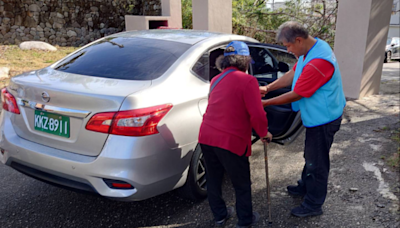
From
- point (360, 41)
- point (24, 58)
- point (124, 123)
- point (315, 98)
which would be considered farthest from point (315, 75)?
point (24, 58)

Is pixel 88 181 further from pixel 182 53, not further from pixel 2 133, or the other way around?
pixel 182 53

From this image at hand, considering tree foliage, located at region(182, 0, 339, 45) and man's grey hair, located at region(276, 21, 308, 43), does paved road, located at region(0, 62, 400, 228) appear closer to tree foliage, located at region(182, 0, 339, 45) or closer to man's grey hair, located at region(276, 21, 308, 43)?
man's grey hair, located at region(276, 21, 308, 43)

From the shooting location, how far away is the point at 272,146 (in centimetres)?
466

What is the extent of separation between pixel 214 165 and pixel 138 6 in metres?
14.0

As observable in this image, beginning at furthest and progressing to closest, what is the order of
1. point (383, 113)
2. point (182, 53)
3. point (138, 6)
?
1. point (138, 6)
2. point (383, 113)
3. point (182, 53)

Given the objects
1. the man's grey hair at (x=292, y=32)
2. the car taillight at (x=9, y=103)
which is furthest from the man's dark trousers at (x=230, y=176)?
the car taillight at (x=9, y=103)

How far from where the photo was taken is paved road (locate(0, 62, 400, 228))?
2.95 metres

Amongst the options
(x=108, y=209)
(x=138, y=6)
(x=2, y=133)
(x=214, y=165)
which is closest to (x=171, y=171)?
(x=214, y=165)

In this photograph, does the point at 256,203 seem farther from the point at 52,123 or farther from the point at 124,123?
the point at 52,123

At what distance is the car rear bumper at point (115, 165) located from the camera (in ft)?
7.98

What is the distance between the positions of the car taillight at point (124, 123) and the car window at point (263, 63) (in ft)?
6.78

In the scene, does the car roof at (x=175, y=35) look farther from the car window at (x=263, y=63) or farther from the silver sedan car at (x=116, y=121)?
the car window at (x=263, y=63)

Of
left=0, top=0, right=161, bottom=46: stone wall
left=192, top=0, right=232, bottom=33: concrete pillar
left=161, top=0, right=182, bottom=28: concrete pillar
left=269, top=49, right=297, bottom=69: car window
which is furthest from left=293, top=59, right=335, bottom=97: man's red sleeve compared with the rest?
left=0, top=0, right=161, bottom=46: stone wall

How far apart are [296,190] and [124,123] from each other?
1885 millimetres
